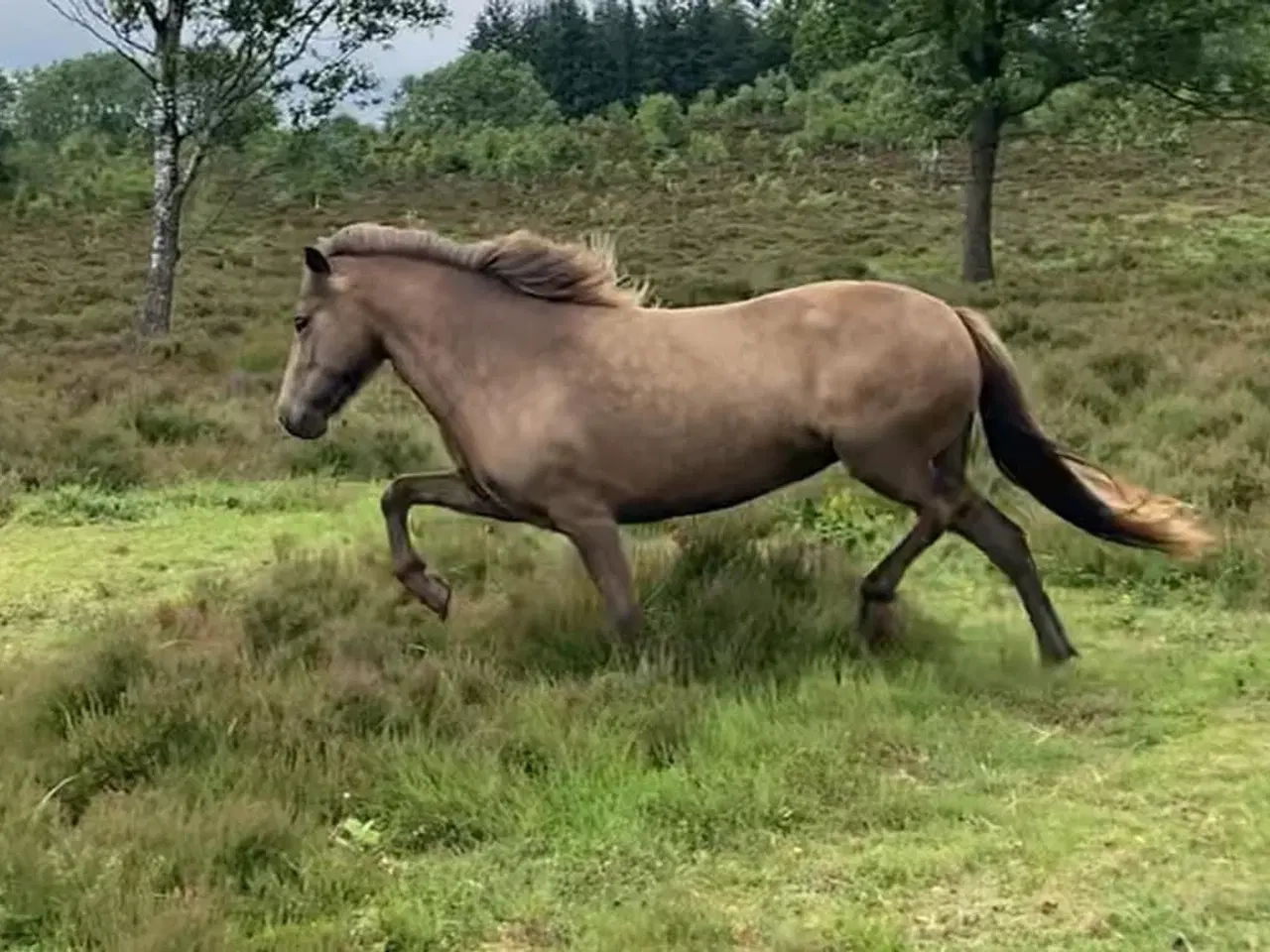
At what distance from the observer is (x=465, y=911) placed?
4387 mm

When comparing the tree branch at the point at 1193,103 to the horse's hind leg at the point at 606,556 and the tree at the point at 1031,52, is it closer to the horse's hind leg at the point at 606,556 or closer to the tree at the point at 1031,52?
the tree at the point at 1031,52

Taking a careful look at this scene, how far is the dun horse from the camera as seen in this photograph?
6383 mm

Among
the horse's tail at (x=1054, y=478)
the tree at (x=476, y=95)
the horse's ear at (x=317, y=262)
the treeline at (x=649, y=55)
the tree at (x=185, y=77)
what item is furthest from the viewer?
the treeline at (x=649, y=55)

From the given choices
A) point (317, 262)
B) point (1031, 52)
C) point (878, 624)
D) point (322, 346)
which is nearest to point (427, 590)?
point (322, 346)

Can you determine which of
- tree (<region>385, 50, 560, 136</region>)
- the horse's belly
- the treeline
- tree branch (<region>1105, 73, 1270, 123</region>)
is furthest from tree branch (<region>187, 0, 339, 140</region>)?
the treeline

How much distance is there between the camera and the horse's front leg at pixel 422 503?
267 inches

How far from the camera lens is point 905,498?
6508mm

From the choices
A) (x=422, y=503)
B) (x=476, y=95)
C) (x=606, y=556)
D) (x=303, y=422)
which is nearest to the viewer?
(x=606, y=556)

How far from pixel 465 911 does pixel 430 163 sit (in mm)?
48160

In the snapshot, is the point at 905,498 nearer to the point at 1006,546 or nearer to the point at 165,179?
the point at 1006,546

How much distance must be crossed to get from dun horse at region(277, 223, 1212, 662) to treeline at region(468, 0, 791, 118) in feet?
231

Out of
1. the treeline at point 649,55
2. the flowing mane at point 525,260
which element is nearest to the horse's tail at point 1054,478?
the flowing mane at point 525,260

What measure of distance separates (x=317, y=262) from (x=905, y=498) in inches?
96.1

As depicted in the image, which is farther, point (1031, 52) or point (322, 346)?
point (1031, 52)
